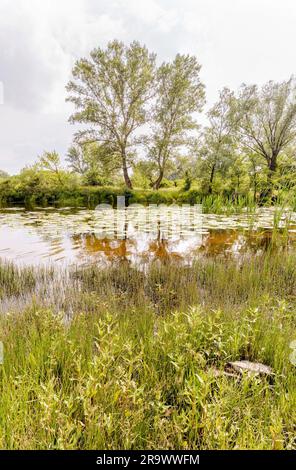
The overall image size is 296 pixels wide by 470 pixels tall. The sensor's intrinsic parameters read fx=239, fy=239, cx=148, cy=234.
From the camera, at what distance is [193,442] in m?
1.30

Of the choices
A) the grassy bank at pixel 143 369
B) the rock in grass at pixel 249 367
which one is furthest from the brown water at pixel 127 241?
the rock in grass at pixel 249 367

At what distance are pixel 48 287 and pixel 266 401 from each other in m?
3.04

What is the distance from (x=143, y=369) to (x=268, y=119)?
26284mm

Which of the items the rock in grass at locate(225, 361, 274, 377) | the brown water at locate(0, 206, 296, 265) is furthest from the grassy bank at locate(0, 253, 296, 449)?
the brown water at locate(0, 206, 296, 265)

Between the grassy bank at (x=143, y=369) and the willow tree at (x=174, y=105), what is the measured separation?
21.7 m

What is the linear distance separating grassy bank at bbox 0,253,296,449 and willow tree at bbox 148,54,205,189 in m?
21.7

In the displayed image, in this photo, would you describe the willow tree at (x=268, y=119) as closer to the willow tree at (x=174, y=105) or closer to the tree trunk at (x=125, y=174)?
the willow tree at (x=174, y=105)

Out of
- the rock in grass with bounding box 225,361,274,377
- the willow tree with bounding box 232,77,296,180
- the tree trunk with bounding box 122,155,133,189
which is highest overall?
the willow tree with bounding box 232,77,296,180

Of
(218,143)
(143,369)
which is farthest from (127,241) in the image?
(218,143)

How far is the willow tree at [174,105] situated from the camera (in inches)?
878

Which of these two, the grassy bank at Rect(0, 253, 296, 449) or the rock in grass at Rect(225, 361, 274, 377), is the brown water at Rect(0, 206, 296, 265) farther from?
Result: the rock in grass at Rect(225, 361, 274, 377)

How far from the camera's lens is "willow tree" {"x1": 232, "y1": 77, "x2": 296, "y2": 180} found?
21.2 m

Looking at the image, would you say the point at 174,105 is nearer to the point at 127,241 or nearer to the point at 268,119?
the point at 268,119
